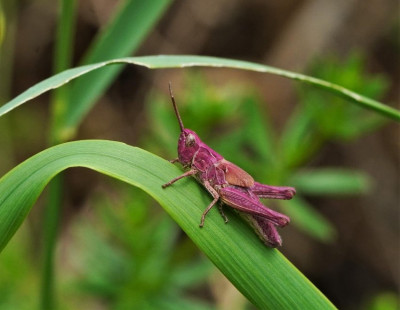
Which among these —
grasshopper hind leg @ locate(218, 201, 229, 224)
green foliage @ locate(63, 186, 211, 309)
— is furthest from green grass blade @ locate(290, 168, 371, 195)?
grasshopper hind leg @ locate(218, 201, 229, 224)

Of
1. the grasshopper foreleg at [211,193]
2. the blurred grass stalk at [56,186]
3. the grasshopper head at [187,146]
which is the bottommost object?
the grasshopper foreleg at [211,193]

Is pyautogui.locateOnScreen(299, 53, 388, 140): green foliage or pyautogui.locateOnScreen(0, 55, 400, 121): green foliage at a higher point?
pyautogui.locateOnScreen(299, 53, 388, 140): green foliage

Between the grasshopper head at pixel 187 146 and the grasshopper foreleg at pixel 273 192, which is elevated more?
the grasshopper head at pixel 187 146

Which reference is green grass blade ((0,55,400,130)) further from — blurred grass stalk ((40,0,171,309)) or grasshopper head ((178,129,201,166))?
blurred grass stalk ((40,0,171,309))

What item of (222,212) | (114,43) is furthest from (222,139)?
(222,212)

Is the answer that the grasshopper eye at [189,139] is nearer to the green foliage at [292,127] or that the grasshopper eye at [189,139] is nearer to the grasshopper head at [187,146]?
the grasshopper head at [187,146]

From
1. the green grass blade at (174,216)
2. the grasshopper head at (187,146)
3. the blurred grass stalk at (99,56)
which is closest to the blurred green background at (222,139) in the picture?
the blurred grass stalk at (99,56)
